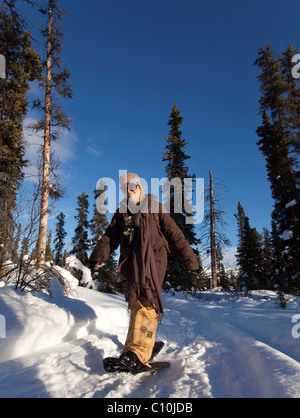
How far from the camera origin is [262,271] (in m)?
24.6

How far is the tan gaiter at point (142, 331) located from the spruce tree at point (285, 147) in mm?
12817

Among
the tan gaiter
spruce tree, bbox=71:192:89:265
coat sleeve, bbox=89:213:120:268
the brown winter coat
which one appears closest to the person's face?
the brown winter coat

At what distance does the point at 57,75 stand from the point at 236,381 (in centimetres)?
1255

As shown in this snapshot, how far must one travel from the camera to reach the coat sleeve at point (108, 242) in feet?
8.57

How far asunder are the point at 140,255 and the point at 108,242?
663 millimetres

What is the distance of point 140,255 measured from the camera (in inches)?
87.1

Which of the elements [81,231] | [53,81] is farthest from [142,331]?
[81,231]

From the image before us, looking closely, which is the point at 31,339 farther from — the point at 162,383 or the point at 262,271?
the point at 262,271

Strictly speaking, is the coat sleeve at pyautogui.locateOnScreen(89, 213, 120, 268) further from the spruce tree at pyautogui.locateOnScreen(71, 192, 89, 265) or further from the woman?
the spruce tree at pyautogui.locateOnScreen(71, 192, 89, 265)

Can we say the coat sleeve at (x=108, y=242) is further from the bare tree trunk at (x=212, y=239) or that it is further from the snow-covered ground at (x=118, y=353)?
the bare tree trunk at (x=212, y=239)

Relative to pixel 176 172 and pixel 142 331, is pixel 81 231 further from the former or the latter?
pixel 142 331

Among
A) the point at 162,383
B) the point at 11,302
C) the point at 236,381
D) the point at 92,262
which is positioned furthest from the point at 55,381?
the point at 11,302

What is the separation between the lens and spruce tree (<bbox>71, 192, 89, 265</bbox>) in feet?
78.2

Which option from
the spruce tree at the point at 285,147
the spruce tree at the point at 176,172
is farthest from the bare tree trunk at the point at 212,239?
the spruce tree at the point at 285,147
